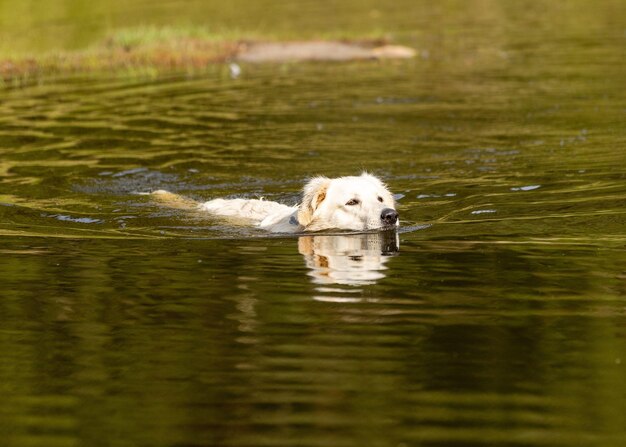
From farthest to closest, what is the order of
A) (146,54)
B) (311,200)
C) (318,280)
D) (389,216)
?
(146,54) → (311,200) → (389,216) → (318,280)

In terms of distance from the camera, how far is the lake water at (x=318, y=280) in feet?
23.4

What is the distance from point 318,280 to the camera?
36.5 ft

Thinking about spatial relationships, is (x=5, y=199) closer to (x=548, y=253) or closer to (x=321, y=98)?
(x=548, y=253)

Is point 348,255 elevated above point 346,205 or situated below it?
below

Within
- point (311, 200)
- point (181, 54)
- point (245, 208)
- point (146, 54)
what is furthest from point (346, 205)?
point (146, 54)

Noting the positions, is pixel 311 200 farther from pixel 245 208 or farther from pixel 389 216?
pixel 245 208

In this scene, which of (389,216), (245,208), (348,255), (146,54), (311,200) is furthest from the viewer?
(146,54)

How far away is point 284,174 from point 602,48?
19136mm

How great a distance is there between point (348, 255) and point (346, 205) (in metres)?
1.30

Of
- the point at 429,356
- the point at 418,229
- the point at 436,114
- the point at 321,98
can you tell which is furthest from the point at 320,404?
the point at 321,98

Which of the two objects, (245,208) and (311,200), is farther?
(245,208)

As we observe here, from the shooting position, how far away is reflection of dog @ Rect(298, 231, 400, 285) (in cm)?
1129

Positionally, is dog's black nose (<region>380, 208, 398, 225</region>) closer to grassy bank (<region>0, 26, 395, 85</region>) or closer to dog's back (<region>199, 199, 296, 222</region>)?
dog's back (<region>199, 199, 296, 222</region>)

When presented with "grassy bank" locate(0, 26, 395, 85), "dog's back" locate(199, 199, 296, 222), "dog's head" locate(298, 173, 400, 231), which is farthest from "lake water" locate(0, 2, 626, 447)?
"grassy bank" locate(0, 26, 395, 85)
